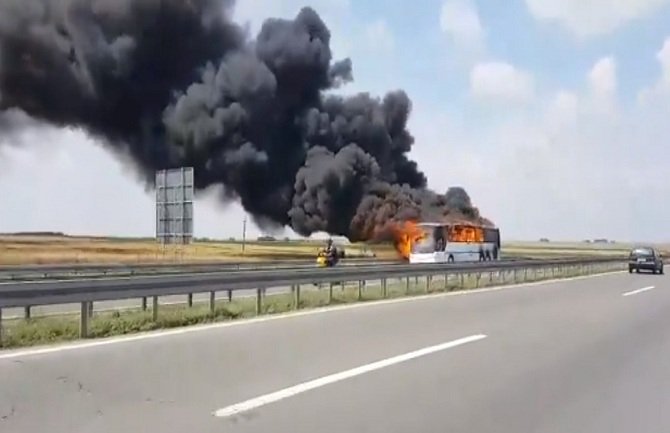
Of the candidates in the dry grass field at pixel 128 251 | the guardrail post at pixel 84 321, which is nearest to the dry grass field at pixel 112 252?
the dry grass field at pixel 128 251

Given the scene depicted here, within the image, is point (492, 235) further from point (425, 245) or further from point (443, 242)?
point (425, 245)

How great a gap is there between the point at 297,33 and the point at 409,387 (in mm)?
47336

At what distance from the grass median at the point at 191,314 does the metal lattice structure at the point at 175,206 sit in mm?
7030

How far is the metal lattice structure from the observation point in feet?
100

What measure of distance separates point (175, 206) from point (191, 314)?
15.3 metres

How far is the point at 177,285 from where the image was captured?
15.9 m

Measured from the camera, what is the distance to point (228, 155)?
50250mm

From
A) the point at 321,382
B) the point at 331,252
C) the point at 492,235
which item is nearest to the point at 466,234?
the point at 492,235

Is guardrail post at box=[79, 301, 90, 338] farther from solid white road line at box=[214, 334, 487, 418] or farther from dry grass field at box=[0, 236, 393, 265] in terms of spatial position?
dry grass field at box=[0, 236, 393, 265]

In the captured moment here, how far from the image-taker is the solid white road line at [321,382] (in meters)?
7.80

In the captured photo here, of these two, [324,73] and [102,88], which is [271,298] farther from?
[324,73]

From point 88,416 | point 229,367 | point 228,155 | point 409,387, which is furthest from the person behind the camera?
point 228,155

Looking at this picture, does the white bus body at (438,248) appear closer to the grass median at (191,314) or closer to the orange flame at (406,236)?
the orange flame at (406,236)

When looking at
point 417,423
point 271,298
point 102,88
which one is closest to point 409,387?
point 417,423
